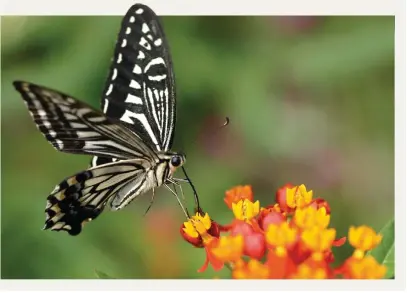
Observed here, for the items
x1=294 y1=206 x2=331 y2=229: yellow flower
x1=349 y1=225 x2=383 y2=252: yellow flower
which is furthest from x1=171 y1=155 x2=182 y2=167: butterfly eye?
x1=349 y1=225 x2=383 y2=252: yellow flower

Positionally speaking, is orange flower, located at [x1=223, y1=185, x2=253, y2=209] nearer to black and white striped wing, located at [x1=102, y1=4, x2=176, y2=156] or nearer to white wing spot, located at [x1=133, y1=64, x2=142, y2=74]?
black and white striped wing, located at [x1=102, y1=4, x2=176, y2=156]

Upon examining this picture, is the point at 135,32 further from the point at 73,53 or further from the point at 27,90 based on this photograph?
the point at 73,53

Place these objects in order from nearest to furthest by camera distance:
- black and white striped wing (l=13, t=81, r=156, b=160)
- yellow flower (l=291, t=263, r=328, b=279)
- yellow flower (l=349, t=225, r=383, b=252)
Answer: yellow flower (l=291, t=263, r=328, b=279)
yellow flower (l=349, t=225, r=383, b=252)
black and white striped wing (l=13, t=81, r=156, b=160)

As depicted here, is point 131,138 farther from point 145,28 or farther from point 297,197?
point 297,197

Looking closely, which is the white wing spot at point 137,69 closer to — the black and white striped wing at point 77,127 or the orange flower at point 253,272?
the black and white striped wing at point 77,127

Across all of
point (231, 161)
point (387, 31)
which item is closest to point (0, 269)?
point (231, 161)

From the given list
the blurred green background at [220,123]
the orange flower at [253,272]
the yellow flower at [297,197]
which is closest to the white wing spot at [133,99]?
the yellow flower at [297,197]

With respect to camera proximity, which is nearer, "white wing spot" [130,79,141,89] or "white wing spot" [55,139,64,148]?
"white wing spot" [55,139,64,148]
